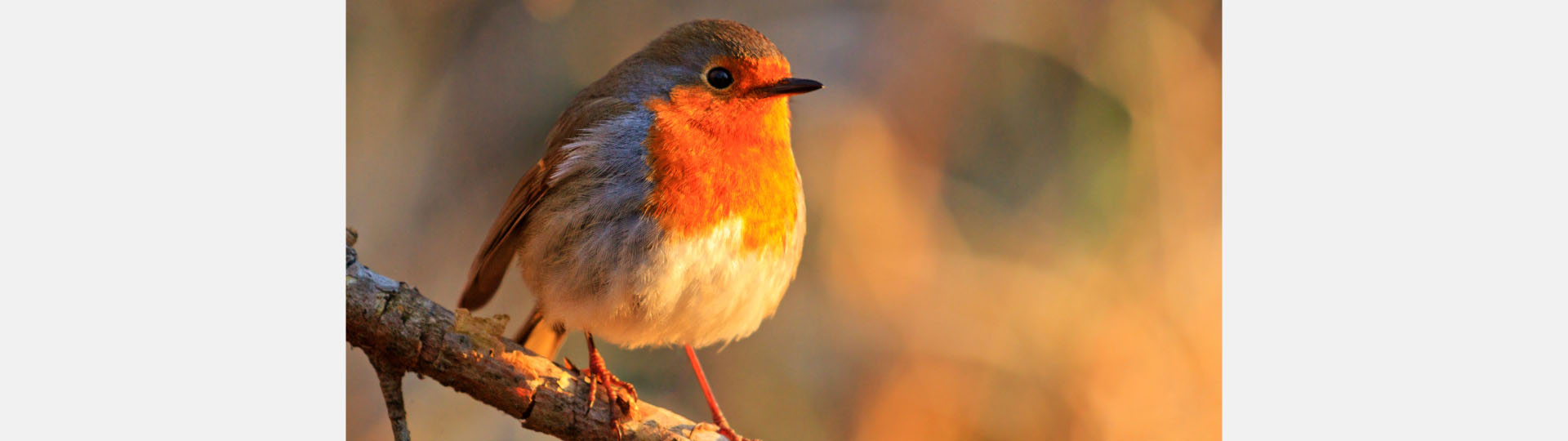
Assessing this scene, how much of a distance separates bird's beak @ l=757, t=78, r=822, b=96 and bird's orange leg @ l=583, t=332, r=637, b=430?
0.72 meters

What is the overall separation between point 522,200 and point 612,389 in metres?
0.48

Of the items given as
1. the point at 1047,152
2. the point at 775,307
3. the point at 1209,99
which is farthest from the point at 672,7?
the point at 1209,99

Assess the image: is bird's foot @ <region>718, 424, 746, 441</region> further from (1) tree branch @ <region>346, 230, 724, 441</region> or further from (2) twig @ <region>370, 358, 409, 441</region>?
(2) twig @ <region>370, 358, 409, 441</region>

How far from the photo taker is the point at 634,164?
229cm

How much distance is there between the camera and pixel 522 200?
2406 mm

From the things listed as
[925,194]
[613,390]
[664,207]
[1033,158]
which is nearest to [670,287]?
[664,207]

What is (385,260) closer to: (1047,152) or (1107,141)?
(1047,152)

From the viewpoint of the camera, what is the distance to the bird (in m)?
2.24

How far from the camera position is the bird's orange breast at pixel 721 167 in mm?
2252

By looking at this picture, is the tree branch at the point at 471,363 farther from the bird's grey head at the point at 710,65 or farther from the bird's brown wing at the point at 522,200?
the bird's grey head at the point at 710,65

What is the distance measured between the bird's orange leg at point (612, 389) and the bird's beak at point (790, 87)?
718mm

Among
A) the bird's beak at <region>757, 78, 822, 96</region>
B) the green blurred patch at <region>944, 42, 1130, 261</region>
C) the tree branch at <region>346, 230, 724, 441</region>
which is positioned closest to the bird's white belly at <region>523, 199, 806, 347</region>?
the tree branch at <region>346, 230, 724, 441</region>

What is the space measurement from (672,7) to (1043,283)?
1066 mm

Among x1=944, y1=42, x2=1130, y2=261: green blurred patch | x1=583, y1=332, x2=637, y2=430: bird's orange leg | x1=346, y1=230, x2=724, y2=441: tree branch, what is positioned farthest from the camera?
x1=944, y1=42, x2=1130, y2=261: green blurred patch
